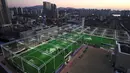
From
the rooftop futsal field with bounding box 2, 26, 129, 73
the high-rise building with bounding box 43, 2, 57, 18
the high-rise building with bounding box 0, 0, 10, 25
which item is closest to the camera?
the rooftop futsal field with bounding box 2, 26, 129, 73

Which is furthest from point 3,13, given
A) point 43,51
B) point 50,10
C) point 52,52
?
point 52,52

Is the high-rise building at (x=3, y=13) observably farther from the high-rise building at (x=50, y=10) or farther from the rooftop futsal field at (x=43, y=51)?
the rooftop futsal field at (x=43, y=51)

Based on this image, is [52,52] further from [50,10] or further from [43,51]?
[50,10]

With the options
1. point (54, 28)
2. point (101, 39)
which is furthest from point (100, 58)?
point (54, 28)

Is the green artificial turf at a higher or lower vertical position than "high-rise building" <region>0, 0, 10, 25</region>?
lower

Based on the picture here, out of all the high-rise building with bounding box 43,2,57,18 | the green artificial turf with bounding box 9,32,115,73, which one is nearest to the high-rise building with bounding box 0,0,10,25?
the high-rise building with bounding box 43,2,57,18

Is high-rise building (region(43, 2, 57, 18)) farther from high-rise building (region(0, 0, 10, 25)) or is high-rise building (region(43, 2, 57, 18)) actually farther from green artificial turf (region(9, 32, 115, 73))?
green artificial turf (region(9, 32, 115, 73))

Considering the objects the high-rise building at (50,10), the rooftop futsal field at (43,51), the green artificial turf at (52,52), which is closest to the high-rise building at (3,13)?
the high-rise building at (50,10)

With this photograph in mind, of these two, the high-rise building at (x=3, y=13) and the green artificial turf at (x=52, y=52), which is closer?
the green artificial turf at (x=52, y=52)
